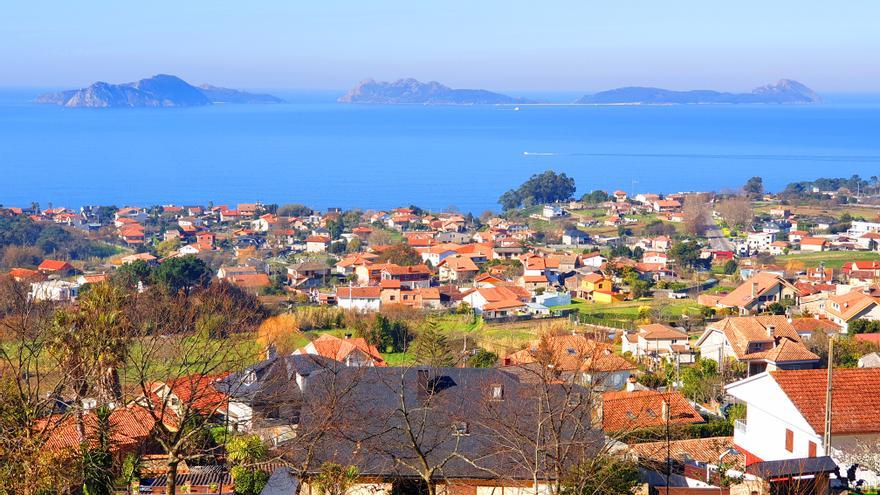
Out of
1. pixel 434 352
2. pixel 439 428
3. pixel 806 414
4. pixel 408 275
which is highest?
pixel 806 414

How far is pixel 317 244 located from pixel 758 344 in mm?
26611

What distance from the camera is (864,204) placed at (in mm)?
56844

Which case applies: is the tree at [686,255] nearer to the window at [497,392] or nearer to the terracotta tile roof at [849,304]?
the terracotta tile roof at [849,304]

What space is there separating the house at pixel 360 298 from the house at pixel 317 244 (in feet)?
41.9

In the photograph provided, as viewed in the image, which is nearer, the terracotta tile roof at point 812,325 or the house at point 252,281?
the terracotta tile roof at point 812,325

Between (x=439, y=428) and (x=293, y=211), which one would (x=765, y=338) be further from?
(x=293, y=211)

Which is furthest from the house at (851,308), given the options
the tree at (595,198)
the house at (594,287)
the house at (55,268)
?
the tree at (595,198)

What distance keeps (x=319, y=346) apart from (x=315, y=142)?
107 metres

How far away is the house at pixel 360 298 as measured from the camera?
3058 cm

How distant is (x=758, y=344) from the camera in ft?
67.4

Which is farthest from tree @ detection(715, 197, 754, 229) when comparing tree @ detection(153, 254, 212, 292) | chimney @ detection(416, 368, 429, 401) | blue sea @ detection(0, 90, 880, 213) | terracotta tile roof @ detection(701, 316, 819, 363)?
chimney @ detection(416, 368, 429, 401)

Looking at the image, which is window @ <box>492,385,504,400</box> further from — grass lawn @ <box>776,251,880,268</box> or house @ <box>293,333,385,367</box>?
grass lawn @ <box>776,251,880,268</box>

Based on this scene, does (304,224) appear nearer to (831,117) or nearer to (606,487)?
(606,487)

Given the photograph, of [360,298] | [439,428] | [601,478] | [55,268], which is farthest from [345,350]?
[55,268]
